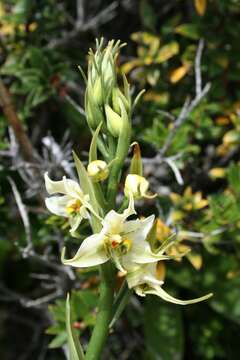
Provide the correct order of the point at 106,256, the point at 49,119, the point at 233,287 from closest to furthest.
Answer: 1. the point at 106,256
2. the point at 233,287
3. the point at 49,119

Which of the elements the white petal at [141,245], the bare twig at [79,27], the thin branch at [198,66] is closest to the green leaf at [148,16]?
the bare twig at [79,27]

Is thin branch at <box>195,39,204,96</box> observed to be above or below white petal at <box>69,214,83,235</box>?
below

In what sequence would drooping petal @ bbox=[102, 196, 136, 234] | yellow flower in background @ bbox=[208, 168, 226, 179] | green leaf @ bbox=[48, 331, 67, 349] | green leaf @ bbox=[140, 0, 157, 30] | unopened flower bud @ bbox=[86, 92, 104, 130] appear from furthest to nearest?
green leaf @ bbox=[140, 0, 157, 30]
yellow flower in background @ bbox=[208, 168, 226, 179]
green leaf @ bbox=[48, 331, 67, 349]
unopened flower bud @ bbox=[86, 92, 104, 130]
drooping petal @ bbox=[102, 196, 136, 234]

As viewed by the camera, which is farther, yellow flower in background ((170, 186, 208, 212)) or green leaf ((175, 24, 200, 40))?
green leaf ((175, 24, 200, 40))

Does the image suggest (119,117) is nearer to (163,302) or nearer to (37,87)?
(37,87)

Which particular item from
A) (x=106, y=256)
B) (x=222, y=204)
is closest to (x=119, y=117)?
(x=106, y=256)

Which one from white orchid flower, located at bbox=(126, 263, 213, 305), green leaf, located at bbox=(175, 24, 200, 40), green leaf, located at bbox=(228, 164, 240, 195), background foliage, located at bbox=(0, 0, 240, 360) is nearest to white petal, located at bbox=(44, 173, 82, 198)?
white orchid flower, located at bbox=(126, 263, 213, 305)

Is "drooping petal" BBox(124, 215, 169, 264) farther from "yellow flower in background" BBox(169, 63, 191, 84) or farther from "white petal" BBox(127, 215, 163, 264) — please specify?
"yellow flower in background" BBox(169, 63, 191, 84)

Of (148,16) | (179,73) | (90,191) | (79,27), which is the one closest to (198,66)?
(179,73)

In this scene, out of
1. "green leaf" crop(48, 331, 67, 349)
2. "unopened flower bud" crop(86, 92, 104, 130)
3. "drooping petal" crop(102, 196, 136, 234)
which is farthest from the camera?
"green leaf" crop(48, 331, 67, 349)

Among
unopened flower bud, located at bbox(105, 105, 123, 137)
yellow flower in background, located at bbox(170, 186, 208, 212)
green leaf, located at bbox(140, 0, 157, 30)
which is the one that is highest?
unopened flower bud, located at bbox(105, 105, 123, 137)
